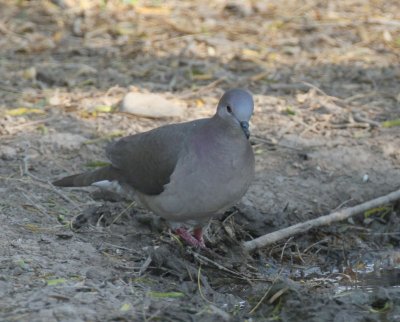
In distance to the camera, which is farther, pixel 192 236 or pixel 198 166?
pixel 192 236

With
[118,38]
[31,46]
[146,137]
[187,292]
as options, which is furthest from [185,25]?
[187,292]

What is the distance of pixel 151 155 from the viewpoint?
603cm

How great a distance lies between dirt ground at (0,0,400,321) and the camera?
5.29 metres

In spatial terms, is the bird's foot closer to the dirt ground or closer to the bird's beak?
the dirt ground

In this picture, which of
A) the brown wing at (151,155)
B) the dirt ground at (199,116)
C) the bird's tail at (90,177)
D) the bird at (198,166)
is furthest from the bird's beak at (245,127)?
the bird's tail at (90,177)

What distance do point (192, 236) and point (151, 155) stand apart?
2.00 ft

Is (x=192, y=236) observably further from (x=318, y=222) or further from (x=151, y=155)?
(x=318, y=222)

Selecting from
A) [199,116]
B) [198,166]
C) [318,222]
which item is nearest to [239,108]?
[198,166]

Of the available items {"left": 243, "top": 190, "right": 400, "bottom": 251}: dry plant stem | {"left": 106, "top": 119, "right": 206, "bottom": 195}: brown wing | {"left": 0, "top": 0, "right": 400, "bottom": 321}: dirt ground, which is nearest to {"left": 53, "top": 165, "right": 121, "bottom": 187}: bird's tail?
{"left": 106, "top": 119, "right": 206, "bottom": 195}: brown wing

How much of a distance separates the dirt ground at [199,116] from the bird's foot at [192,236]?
9 cm

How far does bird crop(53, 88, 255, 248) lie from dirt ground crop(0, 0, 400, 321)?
10.8 inches

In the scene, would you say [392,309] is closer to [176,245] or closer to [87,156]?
[176,245]

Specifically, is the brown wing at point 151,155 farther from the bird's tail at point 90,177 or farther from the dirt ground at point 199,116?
the dirt ground at point 199,116

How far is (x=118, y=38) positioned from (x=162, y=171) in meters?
4.20
